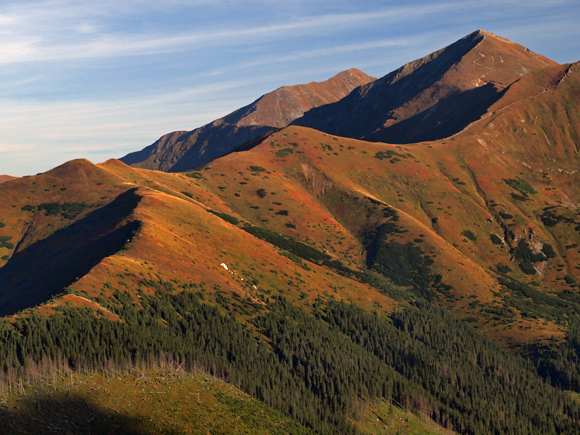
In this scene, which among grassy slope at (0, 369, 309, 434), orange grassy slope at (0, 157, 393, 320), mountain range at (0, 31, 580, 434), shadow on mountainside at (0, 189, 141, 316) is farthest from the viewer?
orange grassy slope at (0, 157, 393, 320)

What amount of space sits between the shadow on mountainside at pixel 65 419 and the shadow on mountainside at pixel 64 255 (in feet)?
110

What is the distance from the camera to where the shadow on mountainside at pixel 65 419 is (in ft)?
180

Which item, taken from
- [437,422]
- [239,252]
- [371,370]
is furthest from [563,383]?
[239,252]

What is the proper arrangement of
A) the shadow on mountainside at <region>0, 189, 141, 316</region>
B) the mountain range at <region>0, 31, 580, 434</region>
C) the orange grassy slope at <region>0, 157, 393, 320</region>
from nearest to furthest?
the mountain range at <region>0, 31, 580, 434</region>, the shadow on mountainside at <region>0, 189, 141, 316</region>, the orange grassy slope at <region>0, 157, 393, 320</region>

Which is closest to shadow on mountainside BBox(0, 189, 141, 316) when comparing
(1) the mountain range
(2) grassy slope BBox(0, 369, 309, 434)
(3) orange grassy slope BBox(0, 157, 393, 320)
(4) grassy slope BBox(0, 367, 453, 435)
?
(3) orange grassy slope BBox(0, 157, 393, 320)

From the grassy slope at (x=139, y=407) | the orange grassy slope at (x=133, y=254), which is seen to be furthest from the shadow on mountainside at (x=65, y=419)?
the orange grassy slope at (x=133, y=254)

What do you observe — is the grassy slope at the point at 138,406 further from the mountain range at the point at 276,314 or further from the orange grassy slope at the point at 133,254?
the orange grassy slope at the point at 133,254

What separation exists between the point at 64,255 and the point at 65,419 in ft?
231

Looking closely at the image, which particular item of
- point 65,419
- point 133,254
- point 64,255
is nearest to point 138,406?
point 65,419

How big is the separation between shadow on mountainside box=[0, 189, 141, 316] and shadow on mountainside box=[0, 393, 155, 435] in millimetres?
33418

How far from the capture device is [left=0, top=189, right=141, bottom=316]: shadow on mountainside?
102 metres

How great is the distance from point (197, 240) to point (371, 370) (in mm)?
51977

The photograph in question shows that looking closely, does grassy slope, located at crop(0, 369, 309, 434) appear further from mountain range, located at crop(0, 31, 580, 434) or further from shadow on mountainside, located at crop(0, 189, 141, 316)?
shadow on mountainside, located at crop(0, 189, 141, 316)

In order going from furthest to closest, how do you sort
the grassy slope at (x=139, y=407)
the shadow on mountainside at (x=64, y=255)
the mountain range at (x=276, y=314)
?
the shadow on mountainside at (x=64, y=255) < the mountain range at (x=276, y=314) < the grassy slope at (x=139, y=407)
